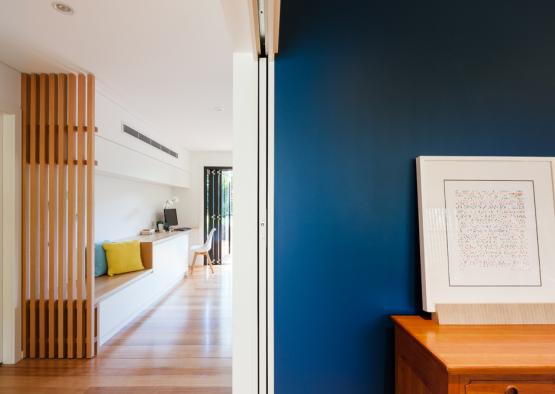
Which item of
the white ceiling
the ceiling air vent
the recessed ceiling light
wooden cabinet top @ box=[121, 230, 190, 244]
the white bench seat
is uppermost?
the white ceiling

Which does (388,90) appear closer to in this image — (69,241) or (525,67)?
(525,67)

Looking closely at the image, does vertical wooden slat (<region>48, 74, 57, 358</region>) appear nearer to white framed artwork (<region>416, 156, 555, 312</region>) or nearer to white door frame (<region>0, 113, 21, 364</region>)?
white door frame (<region>0, 113, 21, 364</region>)

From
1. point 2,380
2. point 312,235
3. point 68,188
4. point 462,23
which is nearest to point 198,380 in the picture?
point 2,380

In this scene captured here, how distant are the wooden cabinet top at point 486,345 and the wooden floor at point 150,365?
1726mm

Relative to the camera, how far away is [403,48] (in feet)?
4.39

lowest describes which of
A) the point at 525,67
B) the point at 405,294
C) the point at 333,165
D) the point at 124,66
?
the point at 405,294

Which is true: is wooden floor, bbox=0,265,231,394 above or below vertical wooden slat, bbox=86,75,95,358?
below

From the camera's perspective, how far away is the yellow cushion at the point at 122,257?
363cm

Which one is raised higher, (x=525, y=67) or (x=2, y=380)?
(x=525, y=67)

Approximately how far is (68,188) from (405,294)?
288 cm

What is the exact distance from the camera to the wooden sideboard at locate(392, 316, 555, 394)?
0.92m

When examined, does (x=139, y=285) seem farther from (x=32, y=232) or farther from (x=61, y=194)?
(x=61, y=194)

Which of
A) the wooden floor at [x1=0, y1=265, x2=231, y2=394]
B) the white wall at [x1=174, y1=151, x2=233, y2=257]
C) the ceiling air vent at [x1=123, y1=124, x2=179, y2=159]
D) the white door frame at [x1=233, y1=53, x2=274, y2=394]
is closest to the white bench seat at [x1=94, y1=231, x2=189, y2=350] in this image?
the wooden floor at [x1=0, y1=265, x2=231, y2=394]

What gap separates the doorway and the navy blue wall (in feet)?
18.7
